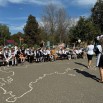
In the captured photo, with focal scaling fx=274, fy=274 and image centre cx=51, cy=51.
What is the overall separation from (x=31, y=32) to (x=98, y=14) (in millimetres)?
39030

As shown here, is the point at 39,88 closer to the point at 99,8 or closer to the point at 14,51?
the point at 14,51

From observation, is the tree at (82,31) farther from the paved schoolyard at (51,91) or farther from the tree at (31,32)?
the tree at (31,32)

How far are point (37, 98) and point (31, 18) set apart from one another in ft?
279

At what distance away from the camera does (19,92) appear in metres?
10.4

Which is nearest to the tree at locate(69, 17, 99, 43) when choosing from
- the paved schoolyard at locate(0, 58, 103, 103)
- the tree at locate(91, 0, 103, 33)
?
the tree at locate(91, 0, 103, 33)

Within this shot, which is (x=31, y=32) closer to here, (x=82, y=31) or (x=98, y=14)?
(x=98, y=14)

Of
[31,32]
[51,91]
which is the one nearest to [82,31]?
[51,91]

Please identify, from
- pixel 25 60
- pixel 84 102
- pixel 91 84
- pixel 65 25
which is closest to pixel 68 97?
pixel 84 102

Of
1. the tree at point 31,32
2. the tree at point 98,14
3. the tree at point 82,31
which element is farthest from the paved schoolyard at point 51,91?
the tree at point 31,32

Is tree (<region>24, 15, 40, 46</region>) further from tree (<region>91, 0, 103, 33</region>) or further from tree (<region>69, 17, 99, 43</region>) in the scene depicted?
tree (<region>69, 17, 99, 43</region>)

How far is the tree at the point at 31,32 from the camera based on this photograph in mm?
89000

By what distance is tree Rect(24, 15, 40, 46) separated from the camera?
292ft

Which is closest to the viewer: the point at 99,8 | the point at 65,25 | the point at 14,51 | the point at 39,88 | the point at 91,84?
the point at 39,88

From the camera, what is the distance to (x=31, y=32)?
297 ft
